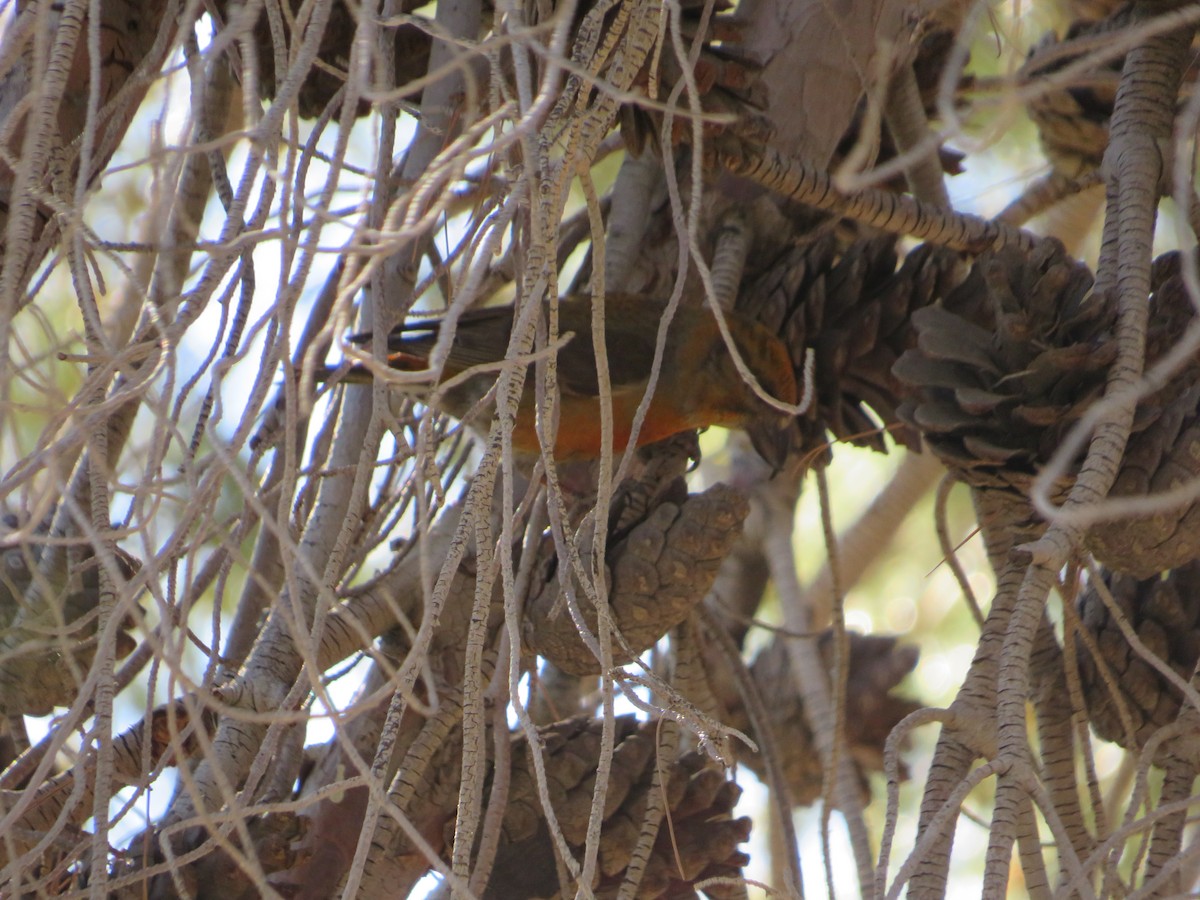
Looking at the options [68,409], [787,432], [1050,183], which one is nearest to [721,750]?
[68,409]

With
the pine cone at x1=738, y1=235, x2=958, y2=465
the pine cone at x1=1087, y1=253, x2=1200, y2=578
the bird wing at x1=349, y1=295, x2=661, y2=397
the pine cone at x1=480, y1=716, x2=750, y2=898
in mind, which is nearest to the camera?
the pine cone at x1=1087, y1=253, x2=1200, y2=578

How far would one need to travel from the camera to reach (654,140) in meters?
1.17

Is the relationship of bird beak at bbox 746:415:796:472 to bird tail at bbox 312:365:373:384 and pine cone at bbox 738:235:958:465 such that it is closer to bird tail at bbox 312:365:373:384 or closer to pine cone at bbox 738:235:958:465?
pine cone at bbox 738:235:958:465

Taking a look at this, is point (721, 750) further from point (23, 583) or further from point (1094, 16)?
point (1094, 16)

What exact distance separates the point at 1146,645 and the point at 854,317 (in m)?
0.50

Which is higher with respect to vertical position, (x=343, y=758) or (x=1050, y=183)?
(x=1050, y=183)

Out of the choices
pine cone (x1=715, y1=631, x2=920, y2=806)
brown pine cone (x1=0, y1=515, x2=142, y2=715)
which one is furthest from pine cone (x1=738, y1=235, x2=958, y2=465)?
brown pine cone (x1=0, y1=515, x2=142, y2=715)

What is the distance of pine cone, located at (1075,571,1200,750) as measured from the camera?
1129 millimetres

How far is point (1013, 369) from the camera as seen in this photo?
1.06m

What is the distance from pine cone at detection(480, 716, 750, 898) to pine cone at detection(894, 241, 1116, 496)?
0.46 m

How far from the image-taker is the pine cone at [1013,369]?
0.99 meters

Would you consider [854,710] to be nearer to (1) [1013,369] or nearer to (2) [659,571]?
(2) [659,571]

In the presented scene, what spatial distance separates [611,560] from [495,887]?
15.0 inches

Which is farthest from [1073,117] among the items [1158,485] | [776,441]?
[1158,485]
